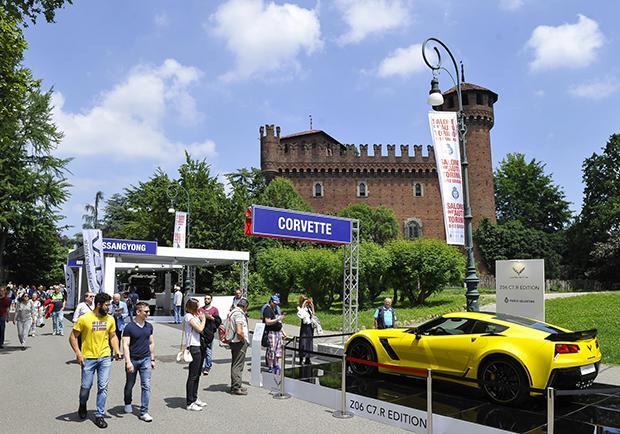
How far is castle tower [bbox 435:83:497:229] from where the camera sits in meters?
65.1

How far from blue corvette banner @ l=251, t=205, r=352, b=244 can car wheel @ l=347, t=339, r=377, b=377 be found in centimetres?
448

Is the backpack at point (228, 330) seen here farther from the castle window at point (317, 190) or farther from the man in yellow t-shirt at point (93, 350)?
the castle window at point (317, 190)

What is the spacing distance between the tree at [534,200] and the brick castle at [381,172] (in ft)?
40.9

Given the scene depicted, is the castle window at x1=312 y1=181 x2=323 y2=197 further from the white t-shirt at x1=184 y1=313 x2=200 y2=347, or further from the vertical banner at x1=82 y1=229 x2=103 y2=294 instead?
the white t-shirt at x1=184 y1=313 x2=200 y2=347

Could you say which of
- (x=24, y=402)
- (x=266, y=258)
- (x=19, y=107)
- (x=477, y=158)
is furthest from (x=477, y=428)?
(x=477, y=158)

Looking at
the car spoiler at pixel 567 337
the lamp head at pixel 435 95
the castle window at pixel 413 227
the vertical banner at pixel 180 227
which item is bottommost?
the car spoiler at pixel 567 337

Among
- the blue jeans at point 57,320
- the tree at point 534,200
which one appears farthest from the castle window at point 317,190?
the blue jeans at point 57,320

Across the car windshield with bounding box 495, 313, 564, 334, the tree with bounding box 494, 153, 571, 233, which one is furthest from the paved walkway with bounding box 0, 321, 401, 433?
the tree with bounding box 494, 153, 571, 233

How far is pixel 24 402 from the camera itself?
8.35 metres

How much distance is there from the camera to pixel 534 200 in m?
77.1

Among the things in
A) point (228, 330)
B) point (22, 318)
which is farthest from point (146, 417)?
point (22, 318)

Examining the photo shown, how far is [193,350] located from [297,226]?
652 centimetres

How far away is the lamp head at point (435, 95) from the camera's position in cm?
1248

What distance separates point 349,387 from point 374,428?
4.44 ft
